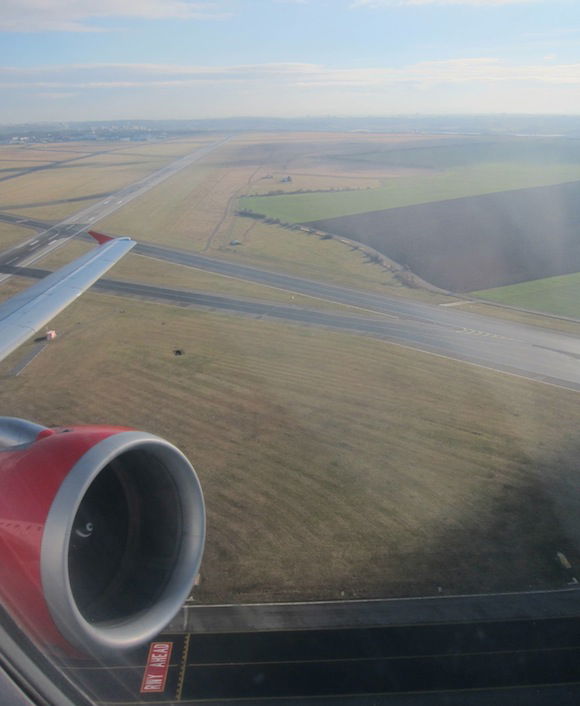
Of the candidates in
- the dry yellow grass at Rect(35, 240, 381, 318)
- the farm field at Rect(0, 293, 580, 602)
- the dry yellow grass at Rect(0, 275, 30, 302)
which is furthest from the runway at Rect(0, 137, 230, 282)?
the farm field at Rect(0, 293, 580, 602)

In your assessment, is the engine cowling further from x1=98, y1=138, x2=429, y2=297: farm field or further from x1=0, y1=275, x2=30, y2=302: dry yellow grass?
x1=98, y1=138, x2=429, y2=297: farm field

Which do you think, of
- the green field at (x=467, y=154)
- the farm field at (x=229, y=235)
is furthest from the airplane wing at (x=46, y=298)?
the green field at (x=467, y=154)

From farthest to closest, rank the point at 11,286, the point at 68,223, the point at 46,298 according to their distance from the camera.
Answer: the point at 68,223, the point at 11,286, the point at 46,298

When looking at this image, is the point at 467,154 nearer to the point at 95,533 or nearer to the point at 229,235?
the point at 229,235

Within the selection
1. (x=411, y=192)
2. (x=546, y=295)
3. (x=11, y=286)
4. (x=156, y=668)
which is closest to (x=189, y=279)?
(x=11, y=286)

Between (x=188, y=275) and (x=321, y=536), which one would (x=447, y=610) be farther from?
(x=188, y=275)
